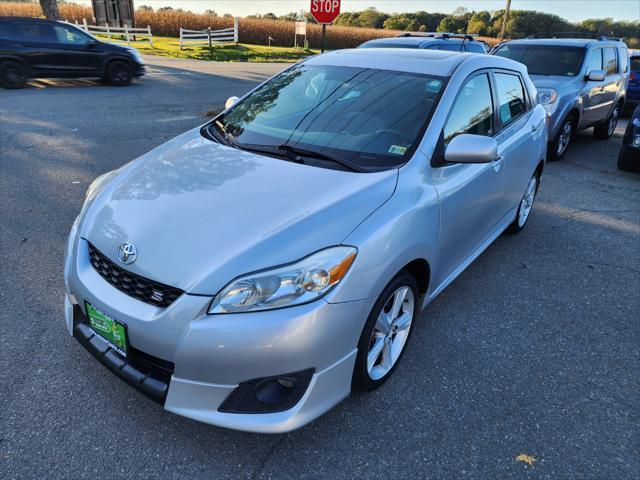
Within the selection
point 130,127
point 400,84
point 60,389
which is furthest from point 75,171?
point 400,84

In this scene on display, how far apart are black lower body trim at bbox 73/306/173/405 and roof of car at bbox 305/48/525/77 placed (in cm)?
247

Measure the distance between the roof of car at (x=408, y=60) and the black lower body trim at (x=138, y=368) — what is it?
247 cm

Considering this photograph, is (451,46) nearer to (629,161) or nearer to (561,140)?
(561,140)

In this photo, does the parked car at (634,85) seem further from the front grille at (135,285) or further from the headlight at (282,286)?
the front grille at (135,285)

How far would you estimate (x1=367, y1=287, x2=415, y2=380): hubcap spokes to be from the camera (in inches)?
98.0

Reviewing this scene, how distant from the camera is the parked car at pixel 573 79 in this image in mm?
7508

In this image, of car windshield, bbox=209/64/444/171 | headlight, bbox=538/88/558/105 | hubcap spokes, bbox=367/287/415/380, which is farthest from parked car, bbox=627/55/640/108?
hubcap spokes, bbox=367/287/415/380

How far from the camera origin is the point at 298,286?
1982mm

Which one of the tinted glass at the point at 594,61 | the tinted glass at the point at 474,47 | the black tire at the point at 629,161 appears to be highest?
the tinted glass at the point at 474,47

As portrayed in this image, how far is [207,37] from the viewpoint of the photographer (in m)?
28.1

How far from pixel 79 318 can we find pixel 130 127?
660 centimetres

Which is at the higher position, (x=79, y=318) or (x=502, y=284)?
(x=79, y=318)

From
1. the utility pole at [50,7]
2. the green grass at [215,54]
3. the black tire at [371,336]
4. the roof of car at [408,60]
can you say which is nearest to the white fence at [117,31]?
the green grass at [215,54]

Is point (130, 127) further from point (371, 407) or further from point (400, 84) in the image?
point (371, 407)
